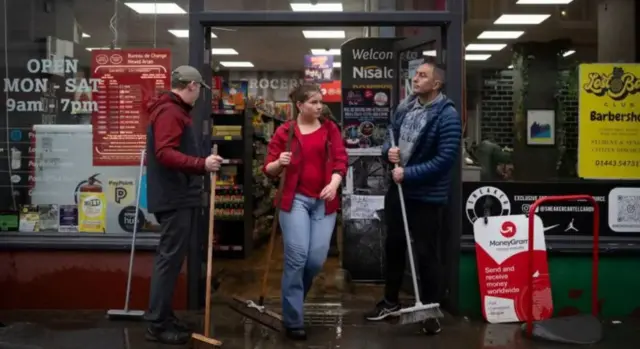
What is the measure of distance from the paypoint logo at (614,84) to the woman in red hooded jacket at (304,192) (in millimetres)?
2388

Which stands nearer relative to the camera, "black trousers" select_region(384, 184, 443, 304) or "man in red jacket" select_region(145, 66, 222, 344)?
"man in red jacket" select_region(145, 66, 222, 344)

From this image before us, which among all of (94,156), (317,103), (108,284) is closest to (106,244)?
(108,284)

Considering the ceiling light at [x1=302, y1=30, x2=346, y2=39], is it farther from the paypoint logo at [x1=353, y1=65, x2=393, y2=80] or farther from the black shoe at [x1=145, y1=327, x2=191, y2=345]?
→ the black shoe at [x1=145, y1=327, x2=191, y2=345]

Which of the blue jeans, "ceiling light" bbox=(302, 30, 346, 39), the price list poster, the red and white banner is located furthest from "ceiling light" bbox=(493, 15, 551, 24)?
"ceiling light" bbox=(302, 30, 346, 39)

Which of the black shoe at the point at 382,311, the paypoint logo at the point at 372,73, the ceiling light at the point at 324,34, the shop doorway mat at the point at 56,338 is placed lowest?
the shop doorway mat at the point at 56,338

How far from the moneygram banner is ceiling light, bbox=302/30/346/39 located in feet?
19.6

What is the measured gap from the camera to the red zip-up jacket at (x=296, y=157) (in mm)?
5152

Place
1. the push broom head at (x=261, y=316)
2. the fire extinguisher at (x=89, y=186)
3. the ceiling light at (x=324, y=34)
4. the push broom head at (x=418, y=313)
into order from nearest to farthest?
the push broom head at (x=418, y=313)
the push broom head at (x=261, y=316)
the fire extinguisher at (x=89, y=186)
the ceiling light at (x=324, y=34)

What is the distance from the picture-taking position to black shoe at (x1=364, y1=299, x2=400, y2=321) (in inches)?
227

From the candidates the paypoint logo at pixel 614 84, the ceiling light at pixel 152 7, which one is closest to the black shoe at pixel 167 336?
the ceiling light at pixel 152 7

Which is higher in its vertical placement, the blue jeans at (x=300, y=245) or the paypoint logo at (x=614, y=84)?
the paypoint logo at (x=614, y=84)

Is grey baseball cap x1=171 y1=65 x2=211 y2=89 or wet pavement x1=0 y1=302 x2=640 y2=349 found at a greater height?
grey baseball cap x1=171 y1=65 x2=211 y2=89

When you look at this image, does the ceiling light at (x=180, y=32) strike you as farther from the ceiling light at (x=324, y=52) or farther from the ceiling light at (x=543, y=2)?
the ceiling light at (x=324, y=52)

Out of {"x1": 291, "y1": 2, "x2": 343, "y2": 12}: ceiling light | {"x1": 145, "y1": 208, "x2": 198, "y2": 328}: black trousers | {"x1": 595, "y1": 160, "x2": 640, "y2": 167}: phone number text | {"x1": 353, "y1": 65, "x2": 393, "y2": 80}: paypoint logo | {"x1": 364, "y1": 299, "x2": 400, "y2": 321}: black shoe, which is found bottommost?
{"x1": 364, "y1": 299, "x2": 400, "y2": 321}: black shoe
